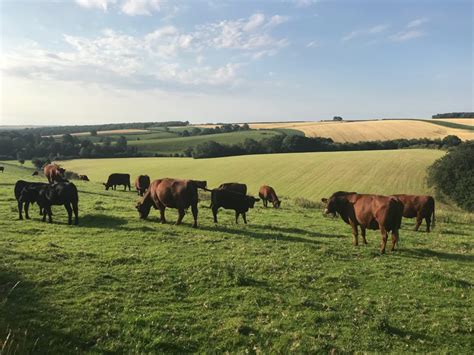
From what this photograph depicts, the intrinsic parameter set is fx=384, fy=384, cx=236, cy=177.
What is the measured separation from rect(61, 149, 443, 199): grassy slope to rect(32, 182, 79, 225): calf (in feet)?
118

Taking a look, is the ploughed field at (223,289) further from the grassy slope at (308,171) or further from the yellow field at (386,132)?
the yellow field at (386,132)

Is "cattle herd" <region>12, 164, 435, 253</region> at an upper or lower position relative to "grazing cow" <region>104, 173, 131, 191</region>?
upper

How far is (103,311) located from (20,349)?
1824 millimetres

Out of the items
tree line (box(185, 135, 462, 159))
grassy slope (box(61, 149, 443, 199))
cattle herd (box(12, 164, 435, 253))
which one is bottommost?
grassy slope (box(61, 149, 443, 199))

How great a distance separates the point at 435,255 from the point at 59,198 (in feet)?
48.9

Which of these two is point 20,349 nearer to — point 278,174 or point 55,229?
point 55,229

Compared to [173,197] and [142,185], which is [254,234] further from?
[142,185]

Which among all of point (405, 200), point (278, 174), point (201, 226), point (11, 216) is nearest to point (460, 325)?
point (201, 226)

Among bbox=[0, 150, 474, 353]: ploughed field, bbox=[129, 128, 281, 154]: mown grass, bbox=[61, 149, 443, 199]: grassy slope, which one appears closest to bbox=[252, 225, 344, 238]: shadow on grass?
bbox=[0, 150, 474, 353]: ploughed field

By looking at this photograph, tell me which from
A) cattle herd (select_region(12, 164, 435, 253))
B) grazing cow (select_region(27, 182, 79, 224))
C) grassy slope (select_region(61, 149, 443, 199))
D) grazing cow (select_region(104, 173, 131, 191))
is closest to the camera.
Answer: cattle herd (select_region(12, 164, 435, 253))

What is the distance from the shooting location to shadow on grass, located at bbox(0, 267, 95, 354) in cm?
632

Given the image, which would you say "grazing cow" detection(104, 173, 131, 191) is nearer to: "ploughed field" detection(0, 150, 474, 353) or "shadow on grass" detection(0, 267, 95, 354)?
"ploughed field" detection(0, 150, 474, 353)

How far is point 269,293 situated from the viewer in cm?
914

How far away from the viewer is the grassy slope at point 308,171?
179 feet
